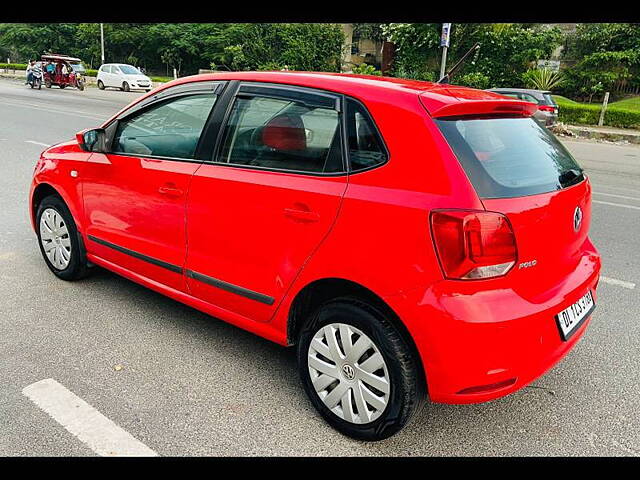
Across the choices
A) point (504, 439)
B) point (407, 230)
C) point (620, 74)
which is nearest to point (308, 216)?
point (407, 230)

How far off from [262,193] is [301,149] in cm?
29

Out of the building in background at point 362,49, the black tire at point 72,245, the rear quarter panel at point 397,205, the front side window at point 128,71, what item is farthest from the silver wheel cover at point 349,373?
the building in background at point 362,49

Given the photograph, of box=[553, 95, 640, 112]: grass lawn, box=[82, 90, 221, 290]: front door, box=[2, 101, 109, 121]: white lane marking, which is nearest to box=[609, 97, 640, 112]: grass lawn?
box=[553, 95, 640, 112]: grass lawn

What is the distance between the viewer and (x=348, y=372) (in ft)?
8.27

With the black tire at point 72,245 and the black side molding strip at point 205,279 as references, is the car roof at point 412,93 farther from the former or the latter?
the black tire at point 72,245

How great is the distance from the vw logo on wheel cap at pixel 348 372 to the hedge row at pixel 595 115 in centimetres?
2067

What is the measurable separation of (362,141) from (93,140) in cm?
222

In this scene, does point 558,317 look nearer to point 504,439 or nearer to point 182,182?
point 504,439

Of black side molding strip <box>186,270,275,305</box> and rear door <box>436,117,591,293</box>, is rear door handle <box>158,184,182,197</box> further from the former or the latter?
rear door <box>436,117,591,293</box>

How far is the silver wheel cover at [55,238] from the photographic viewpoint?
418 cm

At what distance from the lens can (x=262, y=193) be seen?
2758 mm

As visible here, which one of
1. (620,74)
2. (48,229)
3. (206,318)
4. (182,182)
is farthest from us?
(620,74)

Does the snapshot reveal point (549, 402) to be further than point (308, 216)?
Yes
